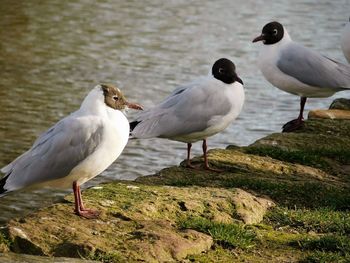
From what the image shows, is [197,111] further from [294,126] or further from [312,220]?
[312,220]

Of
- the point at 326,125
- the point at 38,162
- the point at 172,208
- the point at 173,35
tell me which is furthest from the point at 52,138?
the point at 173,35

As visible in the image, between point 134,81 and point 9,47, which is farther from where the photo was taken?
point 9,47

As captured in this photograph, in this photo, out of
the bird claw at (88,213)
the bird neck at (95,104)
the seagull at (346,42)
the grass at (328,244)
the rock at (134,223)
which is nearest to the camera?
the rock at (134,223)

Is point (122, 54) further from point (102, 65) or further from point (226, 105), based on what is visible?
point (226, 105)

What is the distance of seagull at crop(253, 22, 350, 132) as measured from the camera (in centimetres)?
998

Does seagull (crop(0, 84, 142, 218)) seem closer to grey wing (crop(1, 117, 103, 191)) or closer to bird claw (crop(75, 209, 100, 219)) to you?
grey wing (crop(1, 117, 103, 191))

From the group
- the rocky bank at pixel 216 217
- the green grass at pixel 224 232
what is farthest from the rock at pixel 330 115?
the green grass at pixel 224 232

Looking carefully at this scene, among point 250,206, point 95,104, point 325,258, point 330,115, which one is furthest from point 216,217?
point 330,115

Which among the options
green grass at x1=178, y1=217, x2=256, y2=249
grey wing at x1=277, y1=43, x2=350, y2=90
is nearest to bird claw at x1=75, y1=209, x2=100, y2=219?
green grass at x1=178, y1=217, x2=256, y2=249

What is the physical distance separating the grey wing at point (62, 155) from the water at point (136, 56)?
8.68 ft

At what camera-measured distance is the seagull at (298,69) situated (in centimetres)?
998

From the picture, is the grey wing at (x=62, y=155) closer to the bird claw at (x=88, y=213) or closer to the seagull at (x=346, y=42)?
A: the bird claw at (x=88, y=213)

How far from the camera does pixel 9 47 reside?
52.6 feet

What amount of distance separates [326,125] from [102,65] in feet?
20.1
